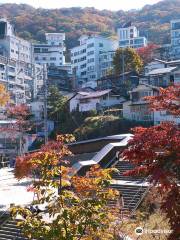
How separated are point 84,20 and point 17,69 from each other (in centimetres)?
6620

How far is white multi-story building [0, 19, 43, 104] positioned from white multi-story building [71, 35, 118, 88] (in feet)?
29.7

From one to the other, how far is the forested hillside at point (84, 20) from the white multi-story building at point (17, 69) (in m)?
35.7

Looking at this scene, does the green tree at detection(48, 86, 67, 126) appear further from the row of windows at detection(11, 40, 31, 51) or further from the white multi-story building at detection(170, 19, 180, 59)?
the white multi-story building at detection(170, 19, 180, 59)

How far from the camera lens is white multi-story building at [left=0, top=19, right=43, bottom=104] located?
236ft

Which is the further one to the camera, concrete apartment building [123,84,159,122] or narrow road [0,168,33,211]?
concrete apartment building [123,84,159,122]

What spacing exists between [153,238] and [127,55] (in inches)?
2028

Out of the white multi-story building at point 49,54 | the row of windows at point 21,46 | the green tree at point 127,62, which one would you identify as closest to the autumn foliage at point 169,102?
the green tree at point 127,62

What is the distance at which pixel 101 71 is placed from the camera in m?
85.0

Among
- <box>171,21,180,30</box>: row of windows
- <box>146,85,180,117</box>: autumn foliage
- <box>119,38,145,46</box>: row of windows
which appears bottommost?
<box>146,85,180,117</box>: autumn foliage

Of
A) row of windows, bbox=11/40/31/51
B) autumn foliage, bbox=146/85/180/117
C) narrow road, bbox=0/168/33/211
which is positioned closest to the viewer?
autumn foliage, bbox=146/85/180/117

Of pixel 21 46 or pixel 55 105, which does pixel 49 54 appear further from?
pixel 55 105

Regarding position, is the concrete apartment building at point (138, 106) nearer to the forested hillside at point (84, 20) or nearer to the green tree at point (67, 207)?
the green tree at point (67, 207)

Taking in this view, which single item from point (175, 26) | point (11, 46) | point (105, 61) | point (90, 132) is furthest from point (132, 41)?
point (90, 132)

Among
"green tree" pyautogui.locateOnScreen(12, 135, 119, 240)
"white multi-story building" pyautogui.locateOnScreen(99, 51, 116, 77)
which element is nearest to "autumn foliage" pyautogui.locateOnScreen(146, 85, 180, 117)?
"green tree" pyautogui.locateOnScreen(12, 135, 119, 240)
